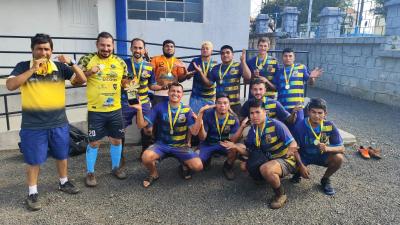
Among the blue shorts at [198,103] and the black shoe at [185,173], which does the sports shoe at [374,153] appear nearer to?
the blue shorts at [198,103]

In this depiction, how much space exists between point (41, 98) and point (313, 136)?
120 inches

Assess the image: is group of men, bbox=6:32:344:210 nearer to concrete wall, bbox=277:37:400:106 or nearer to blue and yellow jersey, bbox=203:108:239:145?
blue and yellow jersey, bbox=203:108:239:145

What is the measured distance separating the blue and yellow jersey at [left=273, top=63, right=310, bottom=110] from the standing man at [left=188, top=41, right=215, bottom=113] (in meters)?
1.00

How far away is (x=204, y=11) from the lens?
33.3 ft

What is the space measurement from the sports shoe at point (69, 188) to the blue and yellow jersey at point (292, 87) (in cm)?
303

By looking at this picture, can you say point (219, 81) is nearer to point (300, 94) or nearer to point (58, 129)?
point (300, 94)

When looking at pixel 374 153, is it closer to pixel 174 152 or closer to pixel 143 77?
pixel 174 152

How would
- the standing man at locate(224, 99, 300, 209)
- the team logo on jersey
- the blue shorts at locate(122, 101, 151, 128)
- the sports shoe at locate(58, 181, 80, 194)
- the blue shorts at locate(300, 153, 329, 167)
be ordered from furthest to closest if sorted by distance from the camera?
the blue shorts at locate(122, 101, 151, 128) → the team logo on jersey → the blue shorts at locate(300, 153, 329, 167) → the sports shoe at locate(58, 181, 80, 194) → the standing man at locate(224, 99, 300, 209)

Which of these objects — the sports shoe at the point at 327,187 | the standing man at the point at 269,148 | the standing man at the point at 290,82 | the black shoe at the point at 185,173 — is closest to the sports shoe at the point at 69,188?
the black shoe at the point at 185,173

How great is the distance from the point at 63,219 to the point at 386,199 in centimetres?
352

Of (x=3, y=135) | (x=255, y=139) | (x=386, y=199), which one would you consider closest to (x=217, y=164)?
(x=255, y=139)

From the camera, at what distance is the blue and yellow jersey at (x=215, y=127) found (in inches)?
169

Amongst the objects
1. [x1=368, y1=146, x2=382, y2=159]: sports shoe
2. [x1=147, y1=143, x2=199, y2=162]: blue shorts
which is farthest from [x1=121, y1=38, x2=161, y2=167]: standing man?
[x1=368, y1=146, x2=382, y2=159]: sports shoe

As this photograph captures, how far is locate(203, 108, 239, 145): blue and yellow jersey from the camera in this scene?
428 cm
